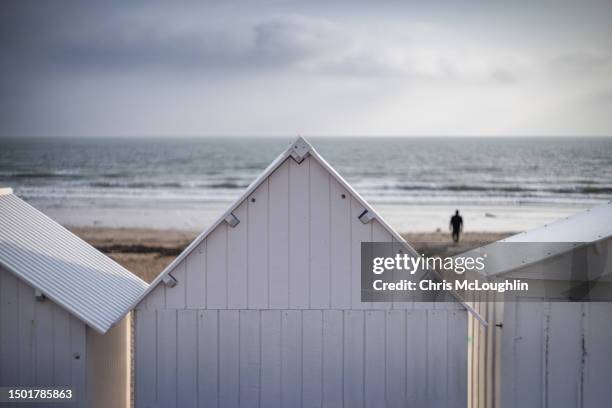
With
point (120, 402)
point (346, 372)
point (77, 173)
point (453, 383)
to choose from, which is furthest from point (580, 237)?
point (77, 173)

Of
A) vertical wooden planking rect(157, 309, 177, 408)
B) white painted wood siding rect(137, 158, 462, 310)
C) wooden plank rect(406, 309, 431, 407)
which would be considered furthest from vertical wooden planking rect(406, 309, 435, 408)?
vertical wooden planking rect(157, 309, 177, 408)

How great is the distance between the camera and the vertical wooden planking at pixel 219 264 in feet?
33.4

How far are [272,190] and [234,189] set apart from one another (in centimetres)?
6667

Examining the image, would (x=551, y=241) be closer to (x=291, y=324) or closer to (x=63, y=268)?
(x=291, y=324)

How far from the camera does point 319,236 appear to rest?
33.5ft

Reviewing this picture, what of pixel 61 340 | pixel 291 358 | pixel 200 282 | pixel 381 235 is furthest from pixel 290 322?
pixel 61 340

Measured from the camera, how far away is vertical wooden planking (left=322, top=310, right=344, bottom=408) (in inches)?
406

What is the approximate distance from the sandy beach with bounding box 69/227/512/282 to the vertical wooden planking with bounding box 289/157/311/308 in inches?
596

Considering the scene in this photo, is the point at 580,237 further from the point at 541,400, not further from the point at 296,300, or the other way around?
the point at 296,300

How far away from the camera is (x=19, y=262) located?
1016 cm

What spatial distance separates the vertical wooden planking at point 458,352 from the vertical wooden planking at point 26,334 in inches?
195

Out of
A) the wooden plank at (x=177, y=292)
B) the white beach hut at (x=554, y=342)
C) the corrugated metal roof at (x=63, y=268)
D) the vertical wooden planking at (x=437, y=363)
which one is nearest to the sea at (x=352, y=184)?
the corrugated metal roof at (x=63, y=268)

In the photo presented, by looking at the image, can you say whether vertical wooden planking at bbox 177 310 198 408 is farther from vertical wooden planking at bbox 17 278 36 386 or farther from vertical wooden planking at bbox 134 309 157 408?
vertical wooden planking at bbox 17 278 36 386

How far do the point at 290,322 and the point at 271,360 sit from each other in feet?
1.71
